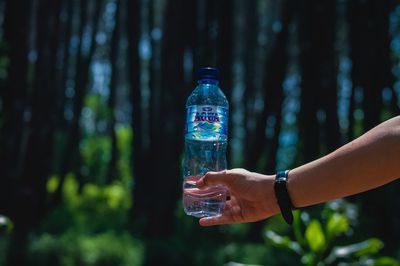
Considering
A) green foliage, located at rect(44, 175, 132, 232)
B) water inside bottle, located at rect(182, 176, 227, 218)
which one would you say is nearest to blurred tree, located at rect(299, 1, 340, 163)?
green foliage, located at rect(44, 175, 132, 232)

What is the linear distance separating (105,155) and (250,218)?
2430 cm

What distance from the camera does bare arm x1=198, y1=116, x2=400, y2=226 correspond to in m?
1.81

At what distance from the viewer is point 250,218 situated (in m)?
2.28

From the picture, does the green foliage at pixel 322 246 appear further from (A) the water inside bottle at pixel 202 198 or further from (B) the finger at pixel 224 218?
(B) the finger at pixel 224 218

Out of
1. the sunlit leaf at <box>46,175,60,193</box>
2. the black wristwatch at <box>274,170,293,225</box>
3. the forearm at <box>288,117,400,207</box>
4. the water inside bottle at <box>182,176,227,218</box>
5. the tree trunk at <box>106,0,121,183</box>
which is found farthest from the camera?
the tree trunk at <box>106,0,121,183</box>

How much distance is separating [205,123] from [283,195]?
1.47 feet

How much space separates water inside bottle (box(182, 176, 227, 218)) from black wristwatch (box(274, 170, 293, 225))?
0.96 feet

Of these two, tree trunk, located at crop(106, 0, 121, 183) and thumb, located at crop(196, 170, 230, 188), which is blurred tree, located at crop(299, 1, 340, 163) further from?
thumb, located at crop(196, 170, 230, 188)

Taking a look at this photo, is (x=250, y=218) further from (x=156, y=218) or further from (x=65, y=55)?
(x=65, y=55)

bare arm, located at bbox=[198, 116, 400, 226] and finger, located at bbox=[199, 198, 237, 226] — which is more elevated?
bare arm, located at bbox=[198, 116, 400, 226]

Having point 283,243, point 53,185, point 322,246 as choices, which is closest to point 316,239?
point 322,246

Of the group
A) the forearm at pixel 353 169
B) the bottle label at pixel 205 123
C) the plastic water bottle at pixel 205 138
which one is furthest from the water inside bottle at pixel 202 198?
the forearm at pixel 353 169

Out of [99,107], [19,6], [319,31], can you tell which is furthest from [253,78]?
[99,107]

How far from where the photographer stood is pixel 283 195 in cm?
208
